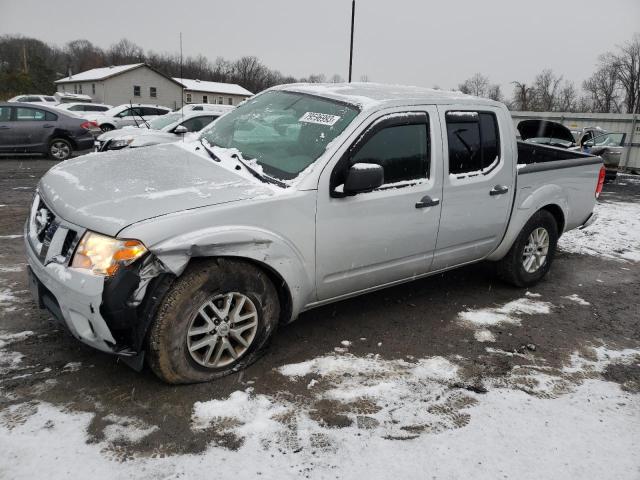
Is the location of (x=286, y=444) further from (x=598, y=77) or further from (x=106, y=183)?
(x=598, y=77)

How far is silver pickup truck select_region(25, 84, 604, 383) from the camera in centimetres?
255

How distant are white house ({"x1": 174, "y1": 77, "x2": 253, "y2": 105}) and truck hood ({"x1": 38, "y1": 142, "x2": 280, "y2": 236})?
58450 millimetres

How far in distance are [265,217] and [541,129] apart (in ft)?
27.6

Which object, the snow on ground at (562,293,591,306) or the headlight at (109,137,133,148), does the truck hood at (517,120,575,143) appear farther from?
the headlight at (109,137,133,148)

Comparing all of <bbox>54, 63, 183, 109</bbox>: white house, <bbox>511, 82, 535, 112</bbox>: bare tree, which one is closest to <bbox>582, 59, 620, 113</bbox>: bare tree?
<bbox>511, 82, 535, 112</bbox>: bare tree

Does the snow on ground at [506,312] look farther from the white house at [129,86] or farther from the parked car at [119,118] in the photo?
the white house at [129,86]

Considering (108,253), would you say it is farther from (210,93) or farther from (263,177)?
(210,93)

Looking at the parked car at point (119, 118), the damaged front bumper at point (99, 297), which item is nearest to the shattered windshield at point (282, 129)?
the damaged front bumper at point (99, 297)

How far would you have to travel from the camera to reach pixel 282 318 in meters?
3.24

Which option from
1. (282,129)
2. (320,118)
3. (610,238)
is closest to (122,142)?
(282,129)

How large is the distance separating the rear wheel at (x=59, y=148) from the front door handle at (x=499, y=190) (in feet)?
39.7

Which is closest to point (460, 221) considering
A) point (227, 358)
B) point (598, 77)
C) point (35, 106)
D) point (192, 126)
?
point (227, 358)

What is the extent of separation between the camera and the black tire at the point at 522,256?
4.64m

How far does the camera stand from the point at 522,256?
4738 millimetres
